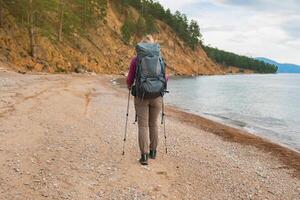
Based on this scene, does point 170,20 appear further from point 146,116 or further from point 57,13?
point 146,116

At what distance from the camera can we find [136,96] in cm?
997

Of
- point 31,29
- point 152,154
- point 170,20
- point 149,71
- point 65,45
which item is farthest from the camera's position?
point 170,20

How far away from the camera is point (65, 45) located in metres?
A: 65.2

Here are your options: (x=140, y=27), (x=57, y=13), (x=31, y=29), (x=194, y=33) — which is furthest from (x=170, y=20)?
(x=31, y=29)

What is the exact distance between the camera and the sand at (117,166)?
8531 mm

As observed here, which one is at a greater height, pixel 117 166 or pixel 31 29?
pixel 31 29

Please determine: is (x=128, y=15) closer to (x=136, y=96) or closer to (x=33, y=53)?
(x=33, y=53)

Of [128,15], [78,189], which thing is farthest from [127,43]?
[78,189]

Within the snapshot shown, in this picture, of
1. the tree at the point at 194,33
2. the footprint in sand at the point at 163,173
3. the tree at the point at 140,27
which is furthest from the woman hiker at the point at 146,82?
the tree at the point at 194,33

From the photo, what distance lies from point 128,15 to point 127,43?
23581mm

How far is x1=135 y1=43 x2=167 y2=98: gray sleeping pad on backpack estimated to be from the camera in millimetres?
9633

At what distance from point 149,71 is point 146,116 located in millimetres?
1186

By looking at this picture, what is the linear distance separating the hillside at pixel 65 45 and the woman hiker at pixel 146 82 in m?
38.8

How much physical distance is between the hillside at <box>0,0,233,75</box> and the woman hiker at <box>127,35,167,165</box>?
38793mm
